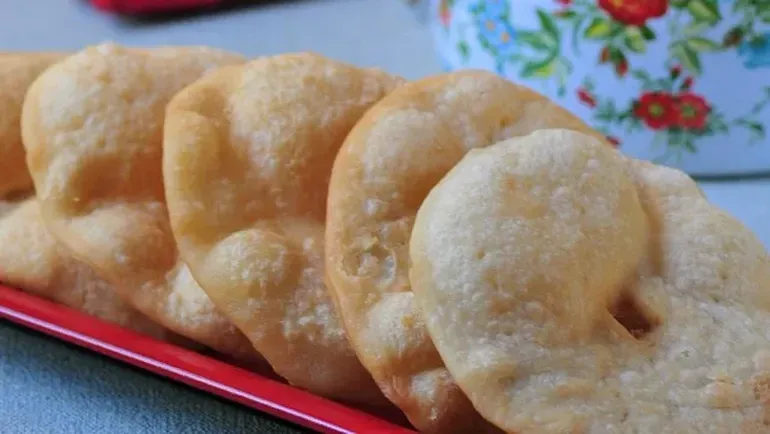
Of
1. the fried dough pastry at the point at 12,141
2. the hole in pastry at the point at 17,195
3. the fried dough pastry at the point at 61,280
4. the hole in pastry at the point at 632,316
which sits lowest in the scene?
the fried dough pastry at the point at 61,280

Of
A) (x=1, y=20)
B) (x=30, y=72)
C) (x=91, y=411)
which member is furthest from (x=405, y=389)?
(x=1, y=20)

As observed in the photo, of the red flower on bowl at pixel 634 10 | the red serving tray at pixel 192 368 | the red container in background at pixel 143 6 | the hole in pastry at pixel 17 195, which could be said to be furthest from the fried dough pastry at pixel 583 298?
the red container in background at pixel 143 6

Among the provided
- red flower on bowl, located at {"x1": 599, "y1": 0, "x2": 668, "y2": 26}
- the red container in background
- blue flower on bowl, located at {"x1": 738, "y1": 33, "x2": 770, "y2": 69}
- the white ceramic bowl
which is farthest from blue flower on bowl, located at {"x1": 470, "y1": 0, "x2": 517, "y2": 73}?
the red container in background

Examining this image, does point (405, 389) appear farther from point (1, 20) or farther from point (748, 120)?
point (1, 20)

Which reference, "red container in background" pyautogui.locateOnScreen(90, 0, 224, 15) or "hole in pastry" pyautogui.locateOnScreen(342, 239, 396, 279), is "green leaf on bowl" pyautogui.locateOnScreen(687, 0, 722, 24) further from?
"red container in background" pyautogui.locateOnScreen(90, 0, 224, 15)

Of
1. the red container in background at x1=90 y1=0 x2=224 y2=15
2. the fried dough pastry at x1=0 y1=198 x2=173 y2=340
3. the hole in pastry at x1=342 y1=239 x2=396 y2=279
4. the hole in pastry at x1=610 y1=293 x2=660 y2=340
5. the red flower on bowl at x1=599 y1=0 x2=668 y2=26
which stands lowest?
the red container in background at x1=90 y1=0 x2=224 y2=15

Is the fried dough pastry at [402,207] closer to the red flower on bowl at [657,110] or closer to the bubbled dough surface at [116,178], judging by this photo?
the bubbled dough surface at [116,178]
